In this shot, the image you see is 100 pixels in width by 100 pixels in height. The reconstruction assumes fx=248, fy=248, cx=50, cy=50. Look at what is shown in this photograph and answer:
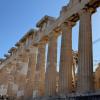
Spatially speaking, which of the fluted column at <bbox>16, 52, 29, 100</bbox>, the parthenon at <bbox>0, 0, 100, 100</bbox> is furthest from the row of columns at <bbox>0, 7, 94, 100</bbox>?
the fluted column at <bbox>16, 52, 29, 100</bbox>

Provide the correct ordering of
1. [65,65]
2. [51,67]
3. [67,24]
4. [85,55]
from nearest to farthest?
[85,55]
[65,65]
[67,24]
[51,67]

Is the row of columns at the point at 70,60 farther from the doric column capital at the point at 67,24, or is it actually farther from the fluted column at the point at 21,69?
the fluted column at the point at 21,69

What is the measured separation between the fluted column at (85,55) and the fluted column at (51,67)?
5541mm

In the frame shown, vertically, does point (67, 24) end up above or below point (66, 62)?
above

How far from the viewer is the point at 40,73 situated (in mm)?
27641

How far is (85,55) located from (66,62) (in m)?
3.39

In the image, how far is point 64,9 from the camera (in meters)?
23.7

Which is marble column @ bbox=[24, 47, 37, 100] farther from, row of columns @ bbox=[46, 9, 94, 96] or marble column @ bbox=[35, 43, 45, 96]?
row of columns @ bbox=[46, 9, 94, 96]

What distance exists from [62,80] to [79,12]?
19.4 ft

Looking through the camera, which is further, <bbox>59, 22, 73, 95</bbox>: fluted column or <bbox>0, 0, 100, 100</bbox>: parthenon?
<bbox>59, 22, 73, 95</bbox>: fluted column

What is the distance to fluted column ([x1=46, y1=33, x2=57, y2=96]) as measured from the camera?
23.5 m

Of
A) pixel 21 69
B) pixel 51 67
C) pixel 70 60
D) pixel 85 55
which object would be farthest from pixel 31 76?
pixel 85 55

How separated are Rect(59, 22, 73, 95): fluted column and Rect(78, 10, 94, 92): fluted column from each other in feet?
8.79

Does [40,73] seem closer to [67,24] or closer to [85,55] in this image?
[67,24]
